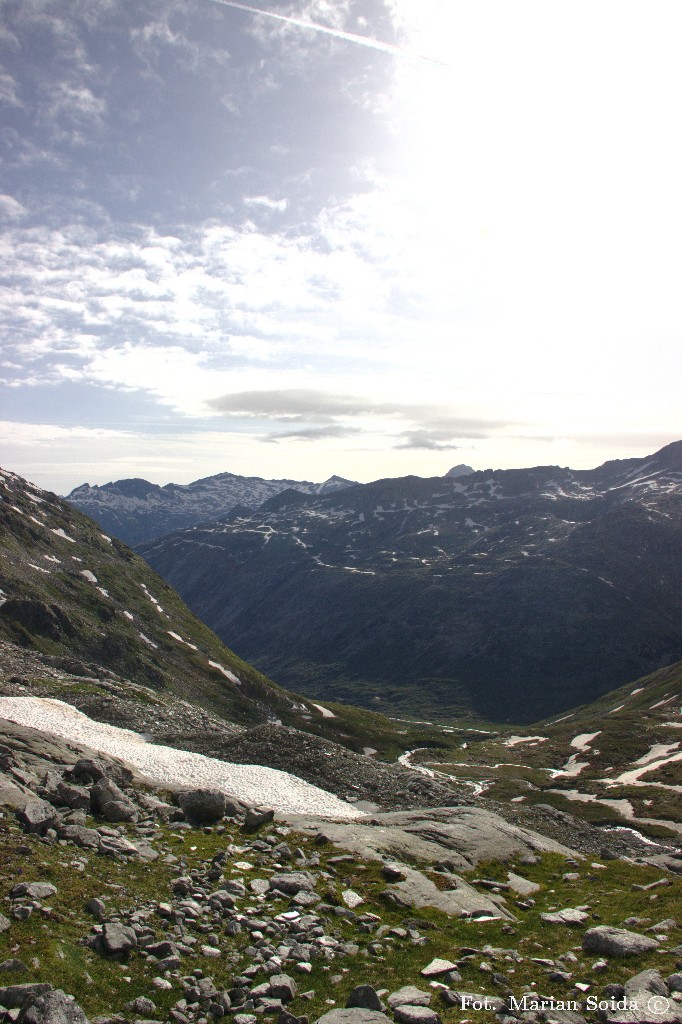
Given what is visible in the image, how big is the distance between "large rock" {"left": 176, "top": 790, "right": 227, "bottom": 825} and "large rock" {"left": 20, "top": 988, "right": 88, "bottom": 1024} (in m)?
17.0

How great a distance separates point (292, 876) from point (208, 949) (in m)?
6.65

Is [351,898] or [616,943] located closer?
[616,943]

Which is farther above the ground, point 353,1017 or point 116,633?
point 353,1017

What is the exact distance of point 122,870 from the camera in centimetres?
2112

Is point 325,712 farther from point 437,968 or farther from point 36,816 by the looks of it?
A: point 437,968

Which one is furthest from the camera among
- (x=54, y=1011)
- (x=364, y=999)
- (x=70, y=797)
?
(x=70, y=797)

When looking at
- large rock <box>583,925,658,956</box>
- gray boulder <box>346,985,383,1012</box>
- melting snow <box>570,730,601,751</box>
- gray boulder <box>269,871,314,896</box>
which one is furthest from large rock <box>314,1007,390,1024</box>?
melting snow <box>570,730,601,751</box>

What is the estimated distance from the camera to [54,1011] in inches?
503

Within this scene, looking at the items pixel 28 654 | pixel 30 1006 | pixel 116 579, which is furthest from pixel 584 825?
pixel 116 579

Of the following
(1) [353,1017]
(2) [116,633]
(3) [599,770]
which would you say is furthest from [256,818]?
(2) [116,633]

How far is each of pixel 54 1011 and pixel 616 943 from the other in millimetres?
16882

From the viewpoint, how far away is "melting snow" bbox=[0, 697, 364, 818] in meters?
41.0

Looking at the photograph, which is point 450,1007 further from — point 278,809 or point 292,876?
point 278,809

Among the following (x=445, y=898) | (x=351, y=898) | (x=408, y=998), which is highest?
(x=408, y=998)
